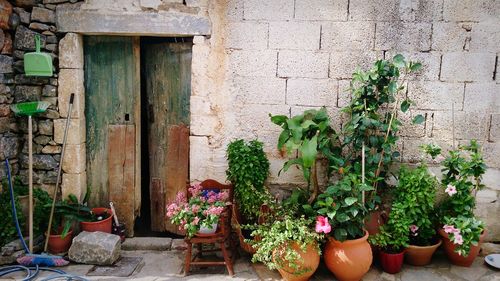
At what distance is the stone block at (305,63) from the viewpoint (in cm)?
418

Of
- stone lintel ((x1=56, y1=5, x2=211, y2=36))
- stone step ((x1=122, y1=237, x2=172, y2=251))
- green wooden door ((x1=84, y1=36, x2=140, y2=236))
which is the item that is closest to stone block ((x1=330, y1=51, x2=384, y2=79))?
stone lintel ((x1=56, y1=5, x2=211, y2=36))

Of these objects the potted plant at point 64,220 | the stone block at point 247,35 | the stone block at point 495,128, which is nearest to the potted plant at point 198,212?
the potted plant at point 64,220

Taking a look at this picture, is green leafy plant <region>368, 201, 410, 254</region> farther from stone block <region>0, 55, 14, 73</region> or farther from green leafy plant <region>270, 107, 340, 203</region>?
stone block <region>0, 55, 14, 73</region>

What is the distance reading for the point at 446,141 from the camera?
13.7 ft

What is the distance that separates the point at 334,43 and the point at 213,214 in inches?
75.9

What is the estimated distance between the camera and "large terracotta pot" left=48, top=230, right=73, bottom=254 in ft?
13.8

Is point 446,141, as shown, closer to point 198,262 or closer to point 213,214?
point 213,214

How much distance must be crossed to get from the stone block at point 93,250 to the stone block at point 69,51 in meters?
1.65

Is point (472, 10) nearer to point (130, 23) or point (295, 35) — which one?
point (295, 35)

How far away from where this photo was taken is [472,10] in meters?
4.00

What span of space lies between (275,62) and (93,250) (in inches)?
94.1

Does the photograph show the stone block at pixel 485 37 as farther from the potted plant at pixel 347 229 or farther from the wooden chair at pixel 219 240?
the wooden chair at pixel 219 240

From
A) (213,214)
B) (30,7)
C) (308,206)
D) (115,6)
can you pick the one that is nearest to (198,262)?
(213,214)

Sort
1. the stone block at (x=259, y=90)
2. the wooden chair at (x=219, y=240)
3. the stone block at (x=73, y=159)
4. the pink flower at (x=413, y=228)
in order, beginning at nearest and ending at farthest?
1. the wooden chair at (x=219, y=240)
2. the pink flower at (x=413, y=228)
3. the stone block at (x=259, y=90)
4. the stone block at (x=73, y=159)
